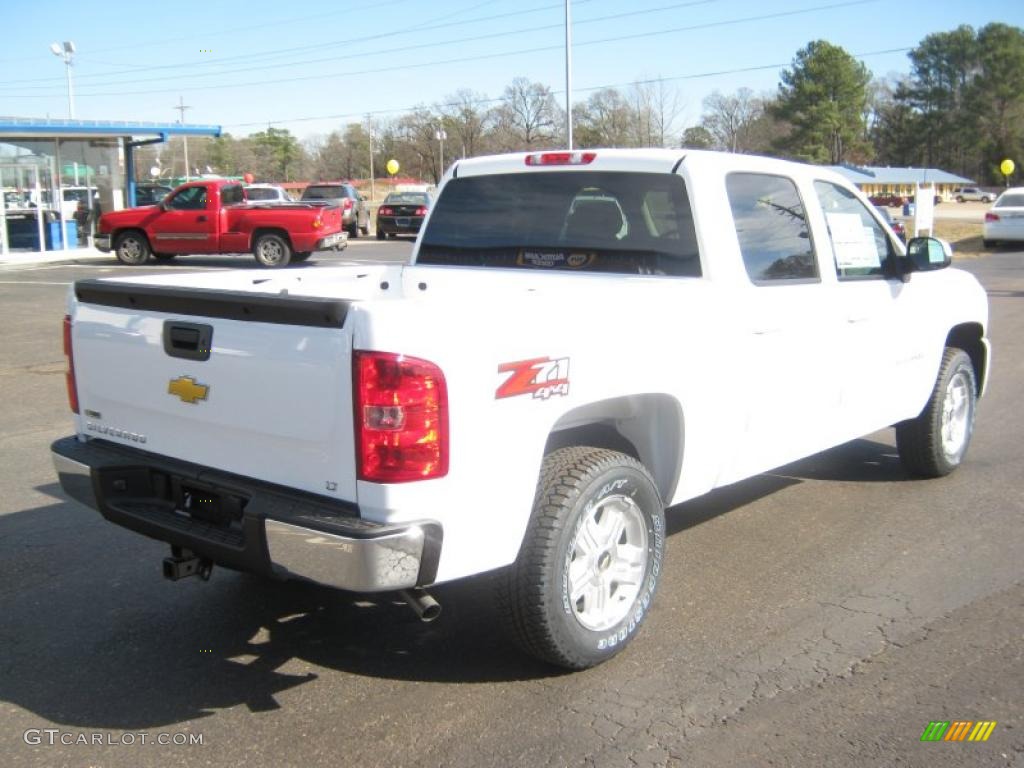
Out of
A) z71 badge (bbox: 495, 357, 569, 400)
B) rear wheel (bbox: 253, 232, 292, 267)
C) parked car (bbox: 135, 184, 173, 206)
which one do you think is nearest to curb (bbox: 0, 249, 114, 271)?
rear wheel (bbox: 253, 232, 292, 267)

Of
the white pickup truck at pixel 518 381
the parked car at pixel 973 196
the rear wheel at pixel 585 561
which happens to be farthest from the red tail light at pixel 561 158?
the parked car at pixel 973 196

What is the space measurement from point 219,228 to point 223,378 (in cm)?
1973

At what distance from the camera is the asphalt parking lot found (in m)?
3.18

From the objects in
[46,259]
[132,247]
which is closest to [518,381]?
[132,247]

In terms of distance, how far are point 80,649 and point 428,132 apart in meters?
68.9

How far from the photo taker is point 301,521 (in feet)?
9.92

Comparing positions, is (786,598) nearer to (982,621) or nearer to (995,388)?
(982,621)

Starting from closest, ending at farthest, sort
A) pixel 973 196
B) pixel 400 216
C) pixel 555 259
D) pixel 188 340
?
pixel 188 340
pixel 555 259
pixel 400 216
pixel 973 196

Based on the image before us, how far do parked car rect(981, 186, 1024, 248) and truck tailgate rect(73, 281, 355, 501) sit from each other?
27.3 m

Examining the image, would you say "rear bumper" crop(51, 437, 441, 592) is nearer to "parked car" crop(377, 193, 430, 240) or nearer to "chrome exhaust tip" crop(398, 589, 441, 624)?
"chrome exhaust tip" crop(398, 589, 441, 624)

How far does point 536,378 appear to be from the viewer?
3.27 m

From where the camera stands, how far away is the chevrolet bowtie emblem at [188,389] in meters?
3.38

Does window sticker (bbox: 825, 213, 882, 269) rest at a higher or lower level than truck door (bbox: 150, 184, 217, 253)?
lower

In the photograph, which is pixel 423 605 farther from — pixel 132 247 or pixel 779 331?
pixel 132 247
